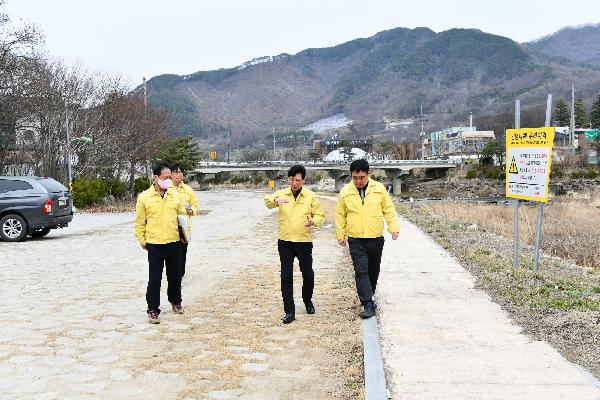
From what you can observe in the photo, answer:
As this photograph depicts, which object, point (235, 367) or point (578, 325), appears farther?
point (578, 325)

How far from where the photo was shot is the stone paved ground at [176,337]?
4914 millimetres

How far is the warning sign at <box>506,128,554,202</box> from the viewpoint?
853cm

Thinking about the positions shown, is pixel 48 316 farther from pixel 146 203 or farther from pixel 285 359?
pixel 285 359

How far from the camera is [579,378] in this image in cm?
460

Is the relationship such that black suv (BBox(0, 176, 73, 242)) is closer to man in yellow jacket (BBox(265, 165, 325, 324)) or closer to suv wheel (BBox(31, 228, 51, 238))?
suv wheel (BBox(31, 228, 51, 238))

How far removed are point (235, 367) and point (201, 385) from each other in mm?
504

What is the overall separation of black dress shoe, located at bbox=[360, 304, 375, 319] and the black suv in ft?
39.1

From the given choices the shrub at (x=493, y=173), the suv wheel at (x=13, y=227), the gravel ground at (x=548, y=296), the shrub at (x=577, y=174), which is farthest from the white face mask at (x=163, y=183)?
the shrub at (x=493, y=173)

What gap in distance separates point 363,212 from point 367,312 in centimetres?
111

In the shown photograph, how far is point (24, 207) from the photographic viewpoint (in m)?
16.1

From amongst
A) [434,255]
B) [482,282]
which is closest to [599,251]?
[434,255]

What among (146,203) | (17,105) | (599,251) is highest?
(17,105)

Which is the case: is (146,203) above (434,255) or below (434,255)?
above

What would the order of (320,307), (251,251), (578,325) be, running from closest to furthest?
1. (578,325)
2. (320,307)
3. (251,251)
